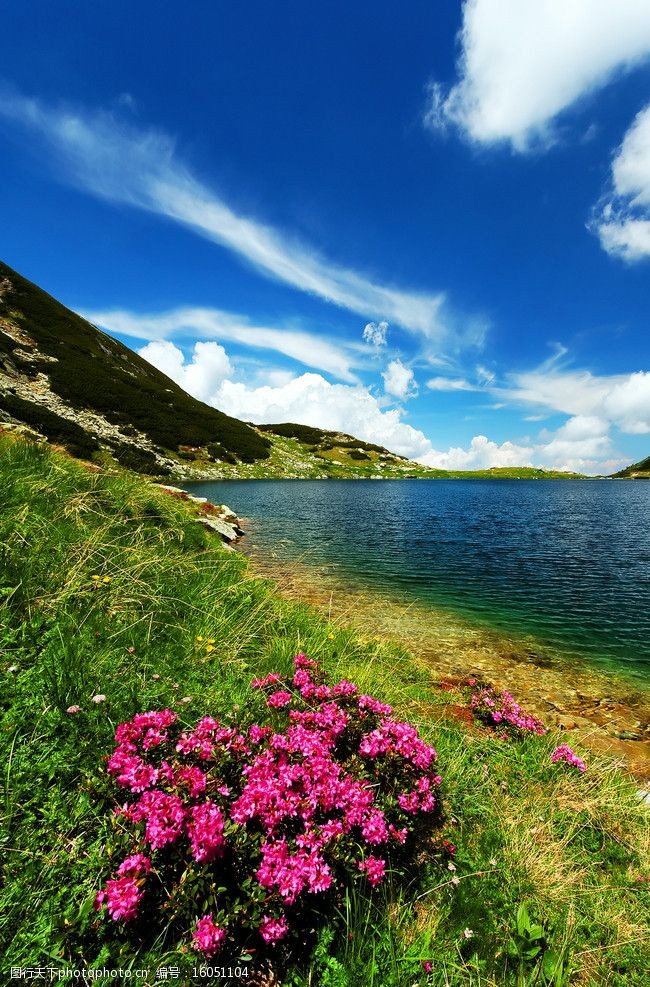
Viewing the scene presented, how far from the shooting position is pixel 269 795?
2855 mm

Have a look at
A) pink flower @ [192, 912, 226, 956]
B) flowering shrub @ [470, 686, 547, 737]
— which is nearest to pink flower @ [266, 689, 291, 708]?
pink flower @ [192, 912, 226, 956]

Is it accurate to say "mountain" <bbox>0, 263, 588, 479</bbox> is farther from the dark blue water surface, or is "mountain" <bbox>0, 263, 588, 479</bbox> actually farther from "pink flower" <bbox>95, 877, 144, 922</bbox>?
"pink flower" <bbox>95, 877, 144, 922</bbox>

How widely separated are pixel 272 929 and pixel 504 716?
5.86m

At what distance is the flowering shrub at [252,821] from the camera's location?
242cm

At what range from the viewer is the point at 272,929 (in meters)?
2.37

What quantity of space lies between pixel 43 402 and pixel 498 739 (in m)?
86.5

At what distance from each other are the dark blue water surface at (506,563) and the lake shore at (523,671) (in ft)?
4.10

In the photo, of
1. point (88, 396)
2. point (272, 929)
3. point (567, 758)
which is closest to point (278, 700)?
point (272, 929)

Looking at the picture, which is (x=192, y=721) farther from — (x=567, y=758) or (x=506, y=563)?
(x=506, y=563)

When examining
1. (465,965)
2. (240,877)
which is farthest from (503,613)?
(240,877)

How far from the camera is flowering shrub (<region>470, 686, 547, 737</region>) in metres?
6.63

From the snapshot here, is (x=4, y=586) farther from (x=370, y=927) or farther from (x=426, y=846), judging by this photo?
(x=426, y=846)

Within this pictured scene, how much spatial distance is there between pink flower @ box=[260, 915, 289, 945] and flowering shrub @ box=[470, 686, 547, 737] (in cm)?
539

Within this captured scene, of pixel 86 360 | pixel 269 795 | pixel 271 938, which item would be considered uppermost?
pixel 86 360
